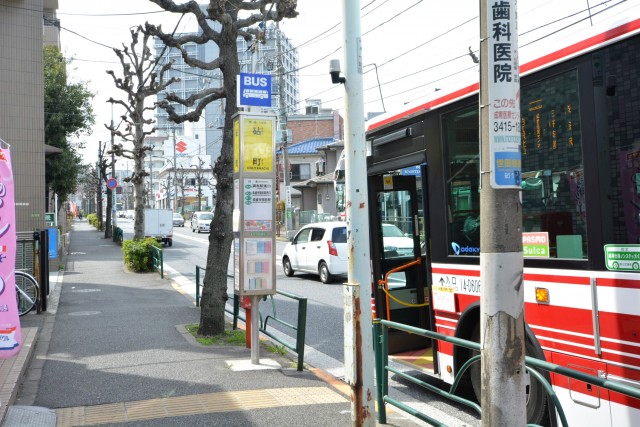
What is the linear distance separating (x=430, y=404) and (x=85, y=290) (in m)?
11.9

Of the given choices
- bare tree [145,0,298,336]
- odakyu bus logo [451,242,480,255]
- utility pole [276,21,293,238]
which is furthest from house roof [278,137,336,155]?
odakyu bus logo [451,242,480,255]

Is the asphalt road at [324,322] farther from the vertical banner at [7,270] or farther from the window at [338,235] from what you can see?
the vertical banner at [7,270]

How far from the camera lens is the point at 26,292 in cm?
1181

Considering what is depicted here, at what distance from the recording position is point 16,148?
16.0 meters

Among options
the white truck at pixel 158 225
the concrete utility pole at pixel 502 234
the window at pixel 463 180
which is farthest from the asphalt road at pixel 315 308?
the white truck at pixel 158 225

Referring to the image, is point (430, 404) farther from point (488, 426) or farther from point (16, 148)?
point (16, 148)

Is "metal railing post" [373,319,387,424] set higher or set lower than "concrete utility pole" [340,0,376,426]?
lower

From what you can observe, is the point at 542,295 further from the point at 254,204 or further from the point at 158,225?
the point at 158,225

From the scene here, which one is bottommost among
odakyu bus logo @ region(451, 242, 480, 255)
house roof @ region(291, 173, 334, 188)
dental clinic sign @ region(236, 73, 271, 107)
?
odakyu bus logo @ region(451, 242, 480, 255)

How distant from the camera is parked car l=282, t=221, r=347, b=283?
16.9 metres

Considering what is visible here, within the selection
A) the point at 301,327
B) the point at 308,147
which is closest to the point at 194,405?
the point at 301,327

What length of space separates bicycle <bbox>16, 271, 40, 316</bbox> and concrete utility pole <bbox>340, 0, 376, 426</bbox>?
Answer: 29.0 feet

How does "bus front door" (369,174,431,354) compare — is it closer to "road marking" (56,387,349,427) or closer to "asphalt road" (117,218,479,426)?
"asphalt road" (117,218,479,426)

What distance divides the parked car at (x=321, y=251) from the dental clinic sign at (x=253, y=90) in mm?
8982
